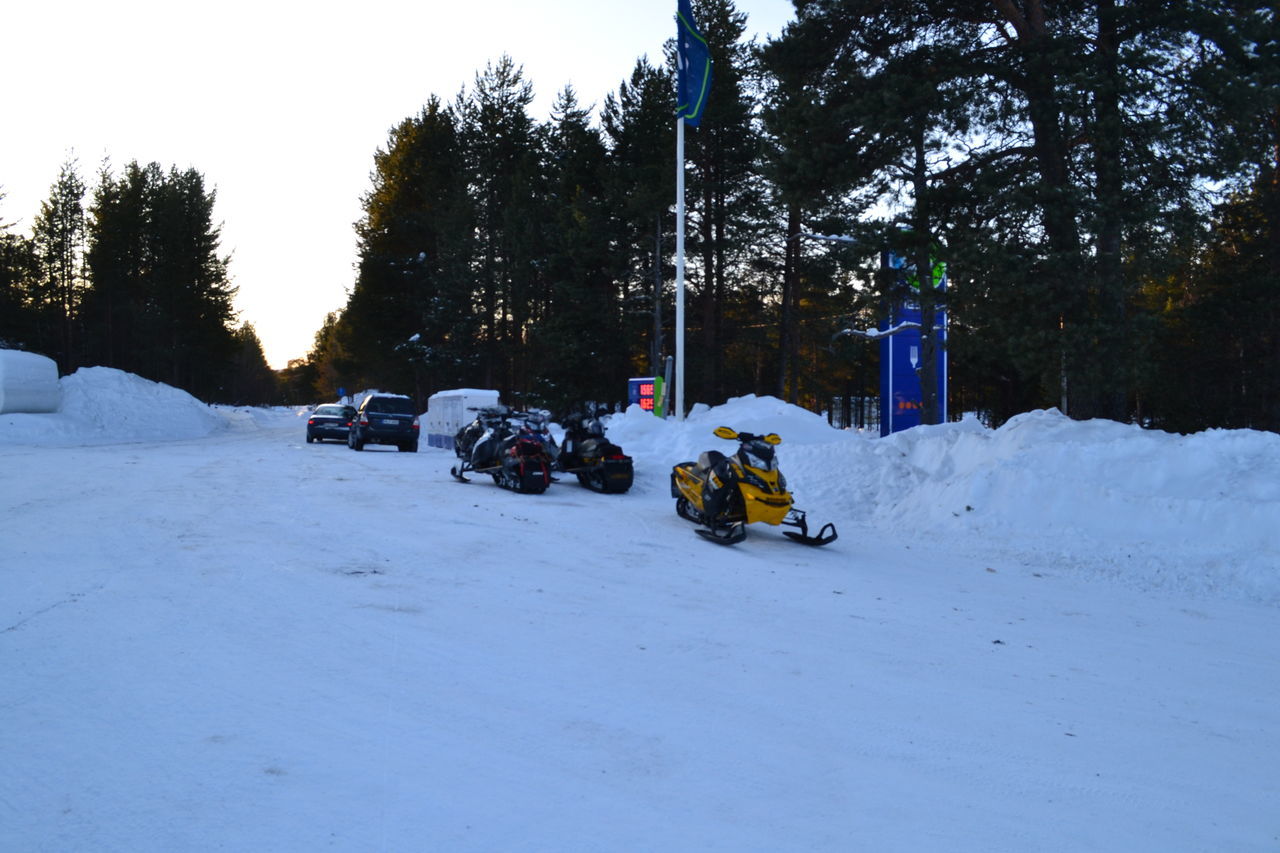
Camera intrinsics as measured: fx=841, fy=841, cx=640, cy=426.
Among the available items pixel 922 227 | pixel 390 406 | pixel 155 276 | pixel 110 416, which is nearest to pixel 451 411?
pixel 390 406

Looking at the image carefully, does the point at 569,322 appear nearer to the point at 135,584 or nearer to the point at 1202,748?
the point at 135,584

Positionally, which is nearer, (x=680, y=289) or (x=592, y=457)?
(x=592, y=457)

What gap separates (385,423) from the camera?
24.9 m

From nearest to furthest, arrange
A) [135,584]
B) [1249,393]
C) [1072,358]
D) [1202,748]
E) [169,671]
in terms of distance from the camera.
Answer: [1202,748], [169,671], [135,584], [1072,358], [1249,393]

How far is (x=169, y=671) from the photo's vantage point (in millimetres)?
4602

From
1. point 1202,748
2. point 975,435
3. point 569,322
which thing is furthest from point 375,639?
point 569,322

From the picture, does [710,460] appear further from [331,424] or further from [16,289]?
[16,289]

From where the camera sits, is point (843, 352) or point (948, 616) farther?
point (843, 352)

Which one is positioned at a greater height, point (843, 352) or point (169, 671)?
point (843, 352)

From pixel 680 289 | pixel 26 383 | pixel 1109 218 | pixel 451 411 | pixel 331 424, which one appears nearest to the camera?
pixel 1109 218

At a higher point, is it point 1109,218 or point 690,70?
point 690,70

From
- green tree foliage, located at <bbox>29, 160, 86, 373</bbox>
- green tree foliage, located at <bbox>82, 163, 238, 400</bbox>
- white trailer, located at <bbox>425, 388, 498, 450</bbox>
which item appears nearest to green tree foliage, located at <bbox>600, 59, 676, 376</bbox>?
white trailer, located at <bbox>425, 388, 498, 450</bbox>

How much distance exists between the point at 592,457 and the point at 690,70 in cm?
1291

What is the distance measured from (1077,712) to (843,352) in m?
27.1
